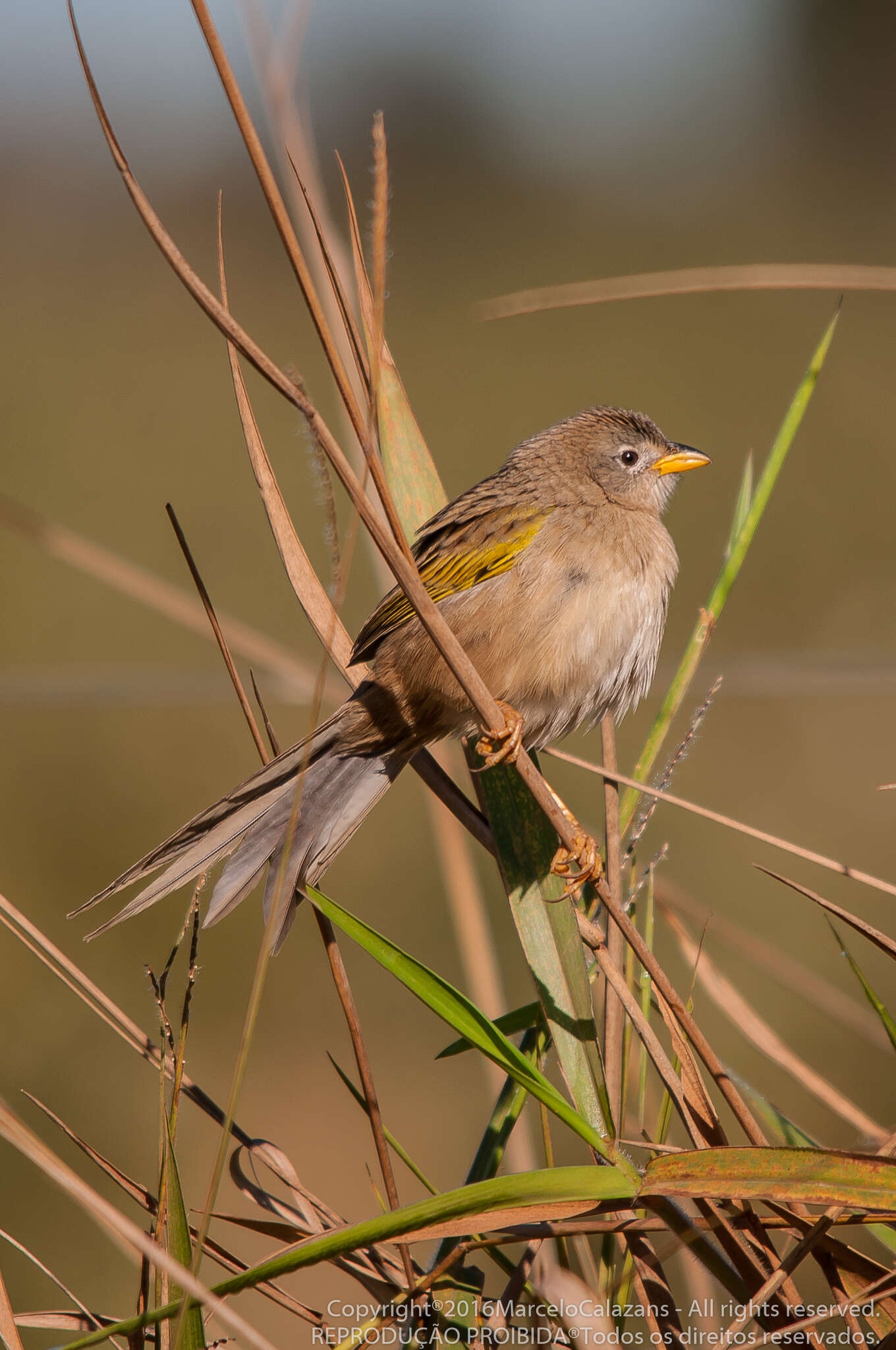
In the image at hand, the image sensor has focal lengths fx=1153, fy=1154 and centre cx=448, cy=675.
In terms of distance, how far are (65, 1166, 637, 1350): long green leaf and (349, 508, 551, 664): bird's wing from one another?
1.80 metres

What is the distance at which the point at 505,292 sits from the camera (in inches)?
470

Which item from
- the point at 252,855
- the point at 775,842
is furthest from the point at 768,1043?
the point at 252,855

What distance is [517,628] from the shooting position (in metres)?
2.91

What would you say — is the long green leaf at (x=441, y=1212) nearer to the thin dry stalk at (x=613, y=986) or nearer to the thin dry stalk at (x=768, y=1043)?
the thin dry stalk at (x=613, y=986)

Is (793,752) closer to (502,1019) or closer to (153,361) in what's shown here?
(502,1019)

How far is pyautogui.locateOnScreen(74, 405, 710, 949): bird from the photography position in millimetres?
2672

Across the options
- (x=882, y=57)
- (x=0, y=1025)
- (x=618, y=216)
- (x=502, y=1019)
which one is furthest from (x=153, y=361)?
(x=882, y=57)

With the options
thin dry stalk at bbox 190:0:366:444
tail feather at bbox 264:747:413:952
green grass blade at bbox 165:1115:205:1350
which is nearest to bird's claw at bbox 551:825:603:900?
tail feather at bbox 264:747:413:952

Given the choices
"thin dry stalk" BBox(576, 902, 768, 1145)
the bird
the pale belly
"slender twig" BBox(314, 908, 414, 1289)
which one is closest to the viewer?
"thin dry stalk" BBox(576, 902, 768, 1145)

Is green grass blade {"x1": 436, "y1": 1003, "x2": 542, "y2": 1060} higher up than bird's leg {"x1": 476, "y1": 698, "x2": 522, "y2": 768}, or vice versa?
bird's leg {"x1": 476, "y1": 698, "x2": 522, "y2": 768}

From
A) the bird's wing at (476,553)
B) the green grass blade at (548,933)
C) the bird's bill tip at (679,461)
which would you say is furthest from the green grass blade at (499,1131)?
the bird's bill tip at (679,461)

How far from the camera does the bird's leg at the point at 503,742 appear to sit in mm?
1706

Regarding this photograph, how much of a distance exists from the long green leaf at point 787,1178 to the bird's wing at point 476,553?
71.8 inches

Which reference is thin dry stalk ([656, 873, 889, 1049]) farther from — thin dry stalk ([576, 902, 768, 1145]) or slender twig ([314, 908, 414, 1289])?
slender twig ([314, 908, 414, 1289])
